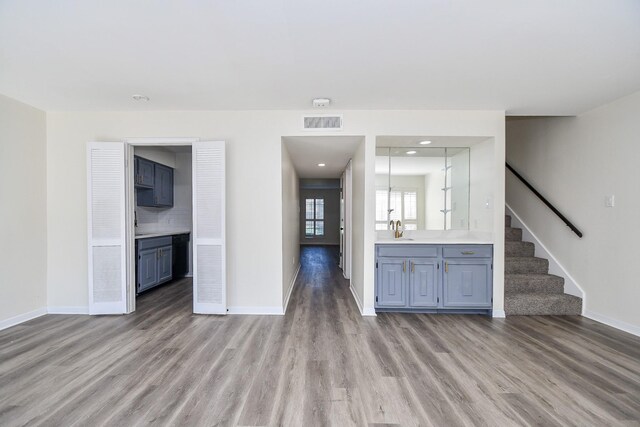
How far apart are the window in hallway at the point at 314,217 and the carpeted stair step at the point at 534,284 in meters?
7.97

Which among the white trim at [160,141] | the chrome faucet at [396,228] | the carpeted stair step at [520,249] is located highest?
the white trim at [160,141]

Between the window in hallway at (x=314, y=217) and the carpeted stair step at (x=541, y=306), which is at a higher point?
the window in hallway at (x=314, y=217)

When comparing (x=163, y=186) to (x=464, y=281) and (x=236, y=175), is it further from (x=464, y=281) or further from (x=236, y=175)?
(x=464, y=281)

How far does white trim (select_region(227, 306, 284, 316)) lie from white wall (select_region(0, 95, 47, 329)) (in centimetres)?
232

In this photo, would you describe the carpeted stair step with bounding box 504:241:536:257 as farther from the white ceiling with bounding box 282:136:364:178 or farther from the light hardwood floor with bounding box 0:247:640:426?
the white ceiling with bounding box 282:136:364:178

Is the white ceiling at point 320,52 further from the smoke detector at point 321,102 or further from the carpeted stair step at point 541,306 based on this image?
the carpeted stair step at point 541,306

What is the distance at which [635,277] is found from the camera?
2.84 metres

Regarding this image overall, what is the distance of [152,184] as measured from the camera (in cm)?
468

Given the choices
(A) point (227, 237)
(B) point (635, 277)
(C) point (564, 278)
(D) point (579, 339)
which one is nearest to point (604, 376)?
(D) point (579, 339)

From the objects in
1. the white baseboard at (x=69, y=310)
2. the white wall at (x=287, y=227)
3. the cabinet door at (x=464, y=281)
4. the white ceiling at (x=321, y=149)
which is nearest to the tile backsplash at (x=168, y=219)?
the white baseboard at (x=69, y=310)

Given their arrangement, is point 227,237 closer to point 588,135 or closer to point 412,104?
point 412,104

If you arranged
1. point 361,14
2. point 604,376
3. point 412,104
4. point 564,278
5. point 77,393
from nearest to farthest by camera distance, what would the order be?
point 361,14 → point 77,393 → point 604,376 → point 412,104 → point 564,278

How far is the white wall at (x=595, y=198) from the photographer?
2.88 m

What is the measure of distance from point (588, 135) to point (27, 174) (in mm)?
6858
